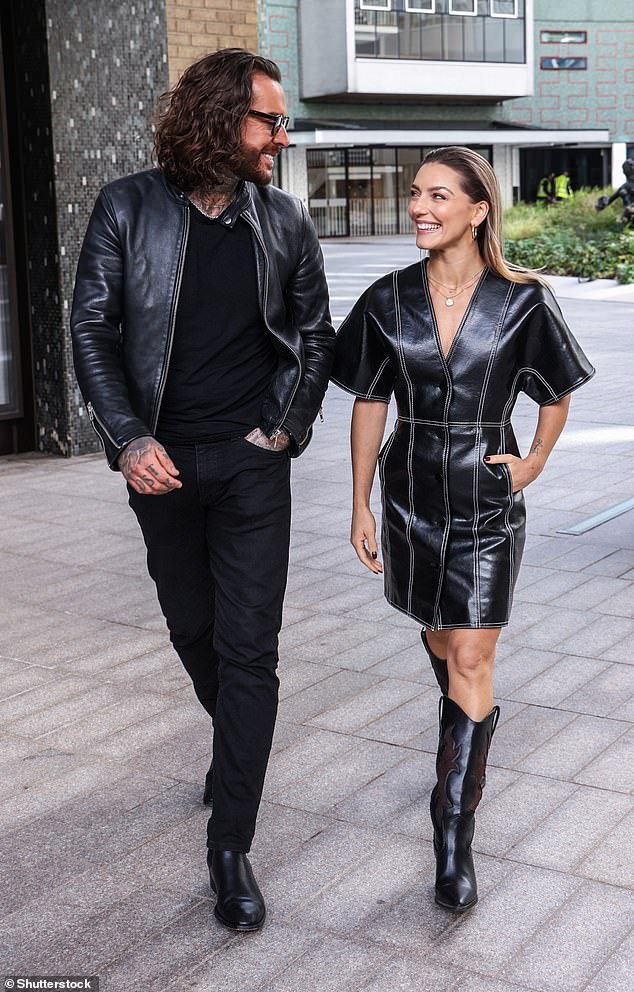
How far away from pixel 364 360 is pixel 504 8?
153ft

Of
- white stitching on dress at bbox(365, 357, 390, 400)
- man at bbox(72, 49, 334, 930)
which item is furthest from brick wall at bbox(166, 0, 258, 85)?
white stitching on dress at bbox(365, 357, 390, 400)

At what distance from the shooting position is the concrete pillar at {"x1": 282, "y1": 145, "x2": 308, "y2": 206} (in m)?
44.1

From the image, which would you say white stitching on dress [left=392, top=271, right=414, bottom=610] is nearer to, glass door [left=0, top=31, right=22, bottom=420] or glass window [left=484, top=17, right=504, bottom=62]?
glass door [left=0, top=31, right=22, bottom=420]

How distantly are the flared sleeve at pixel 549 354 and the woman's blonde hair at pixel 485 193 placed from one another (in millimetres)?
88

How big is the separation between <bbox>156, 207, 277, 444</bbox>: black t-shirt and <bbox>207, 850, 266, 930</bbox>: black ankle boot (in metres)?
1.00

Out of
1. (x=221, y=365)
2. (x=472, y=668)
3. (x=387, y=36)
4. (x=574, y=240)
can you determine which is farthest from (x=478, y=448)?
(x=387, y=36)

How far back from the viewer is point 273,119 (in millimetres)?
3033

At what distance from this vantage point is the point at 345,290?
2189 centimetres

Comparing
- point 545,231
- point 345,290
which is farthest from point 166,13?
point 545,231

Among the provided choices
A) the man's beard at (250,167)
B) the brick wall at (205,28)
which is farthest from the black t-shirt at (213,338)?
the brick wall at (205,28)

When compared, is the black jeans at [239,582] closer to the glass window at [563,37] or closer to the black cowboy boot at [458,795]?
the black cowboy boot at [458,795]

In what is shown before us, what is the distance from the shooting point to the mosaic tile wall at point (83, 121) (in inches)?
354

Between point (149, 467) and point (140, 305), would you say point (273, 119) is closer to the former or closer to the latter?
point (140, 305)

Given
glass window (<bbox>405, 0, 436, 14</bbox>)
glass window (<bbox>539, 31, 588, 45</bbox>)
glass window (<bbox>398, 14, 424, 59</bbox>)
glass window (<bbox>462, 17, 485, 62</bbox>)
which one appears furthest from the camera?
glass window (<bbox>539, 31, 588, 45</bbox>)
